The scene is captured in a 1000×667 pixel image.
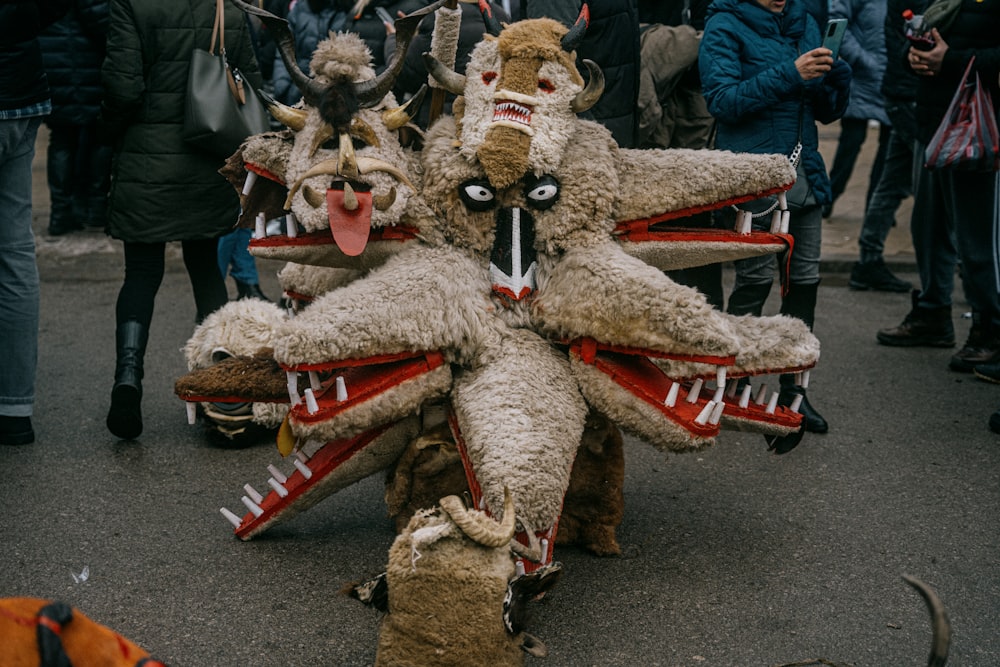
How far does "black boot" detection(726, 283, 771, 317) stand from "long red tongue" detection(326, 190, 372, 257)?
6.88 ft

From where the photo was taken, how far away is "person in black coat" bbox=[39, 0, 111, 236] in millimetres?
7310

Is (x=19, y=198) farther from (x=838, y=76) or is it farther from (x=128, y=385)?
(x=838, y=76)

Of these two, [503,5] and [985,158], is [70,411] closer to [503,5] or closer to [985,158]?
[503,5]

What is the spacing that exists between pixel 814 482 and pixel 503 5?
2469 millimetres

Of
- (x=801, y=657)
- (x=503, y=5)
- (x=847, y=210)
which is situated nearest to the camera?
(x=801, y=657)

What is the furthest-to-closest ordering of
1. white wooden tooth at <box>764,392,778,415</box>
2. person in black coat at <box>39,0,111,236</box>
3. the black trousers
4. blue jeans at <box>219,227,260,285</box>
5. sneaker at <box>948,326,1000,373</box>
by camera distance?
person in black coat at <box>39,0,111,236</box>
blue jeans at <box>219,227,260,285</box>
sneaker at <box>948,326,1000,373</box>
the black trousers
white wooden tooth at <box>764,392,778,415</box>

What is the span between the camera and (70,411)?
16.4ft

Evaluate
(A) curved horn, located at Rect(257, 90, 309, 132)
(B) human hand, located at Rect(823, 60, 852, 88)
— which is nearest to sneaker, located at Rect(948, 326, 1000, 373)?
(B) human hand, located at Rect(823, 60, 852, 88)

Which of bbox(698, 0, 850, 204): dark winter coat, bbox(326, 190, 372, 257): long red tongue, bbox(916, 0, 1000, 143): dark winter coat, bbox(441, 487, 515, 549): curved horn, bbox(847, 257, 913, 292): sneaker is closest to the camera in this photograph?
bbox(441, 487, 515, 549): curved horn

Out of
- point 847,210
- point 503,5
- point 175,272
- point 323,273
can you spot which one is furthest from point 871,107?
point 323,273

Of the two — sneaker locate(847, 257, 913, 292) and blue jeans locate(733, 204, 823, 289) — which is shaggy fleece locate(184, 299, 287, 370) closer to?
blue jeans locate(733, 204, 823, 289)

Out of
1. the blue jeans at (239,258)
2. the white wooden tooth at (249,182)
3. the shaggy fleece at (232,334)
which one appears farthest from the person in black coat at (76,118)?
the white wooden tooth at (249,182)

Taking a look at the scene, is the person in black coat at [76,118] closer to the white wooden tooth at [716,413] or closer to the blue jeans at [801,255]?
the blue jeans at [801,255]

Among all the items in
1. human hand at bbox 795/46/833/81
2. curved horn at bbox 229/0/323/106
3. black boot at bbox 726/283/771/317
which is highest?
curved horn at bbox 229/0/323/106
